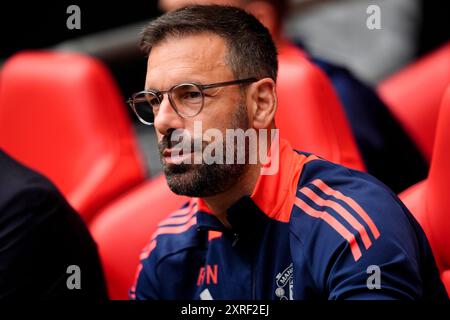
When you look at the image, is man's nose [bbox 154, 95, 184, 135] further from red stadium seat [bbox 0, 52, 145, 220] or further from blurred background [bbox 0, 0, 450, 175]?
blurred background [bbox 0, 0, 450, 175]

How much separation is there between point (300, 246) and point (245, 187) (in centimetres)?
13

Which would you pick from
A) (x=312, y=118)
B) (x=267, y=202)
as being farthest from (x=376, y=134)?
(x=267, y=202)

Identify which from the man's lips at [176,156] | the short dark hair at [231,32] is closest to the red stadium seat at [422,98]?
the short dark hair at [231,32]

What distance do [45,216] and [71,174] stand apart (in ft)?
1.63

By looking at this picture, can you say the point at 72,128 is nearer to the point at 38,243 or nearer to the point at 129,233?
the point at 129,233

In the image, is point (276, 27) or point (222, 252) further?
point (276, 27)

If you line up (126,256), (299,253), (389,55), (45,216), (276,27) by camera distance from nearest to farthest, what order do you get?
1. (299,253)
2. (45,216)
3. (126,256)
4. (276,27)
5. (389,55)

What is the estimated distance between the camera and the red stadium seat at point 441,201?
1.13m

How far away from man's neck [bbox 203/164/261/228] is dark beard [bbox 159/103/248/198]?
2 cm
